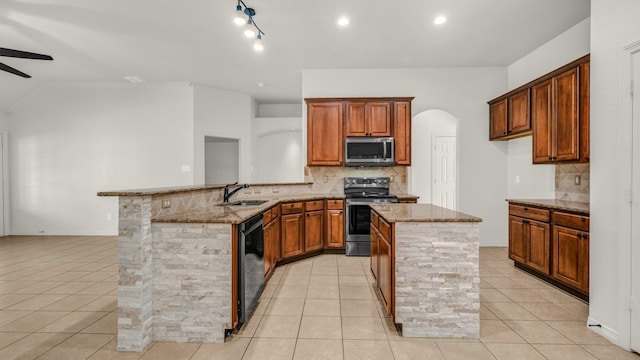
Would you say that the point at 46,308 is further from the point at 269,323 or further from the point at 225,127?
the point at 225,127

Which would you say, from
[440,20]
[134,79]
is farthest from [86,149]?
[440,20]

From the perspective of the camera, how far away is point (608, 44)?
2.08 metres

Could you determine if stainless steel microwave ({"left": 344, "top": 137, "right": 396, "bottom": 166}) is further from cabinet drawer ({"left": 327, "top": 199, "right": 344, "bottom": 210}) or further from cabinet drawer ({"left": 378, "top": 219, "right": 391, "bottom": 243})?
cabinet drawer ({"left": 378, "top": 219, "right": 391, "bottom": 243})

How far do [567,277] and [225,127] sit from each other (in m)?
5.83

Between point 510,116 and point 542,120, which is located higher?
point 510,116

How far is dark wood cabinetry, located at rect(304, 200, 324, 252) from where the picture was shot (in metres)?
4.04

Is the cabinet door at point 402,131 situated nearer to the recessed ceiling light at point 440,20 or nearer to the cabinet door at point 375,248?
the recessed ceiling light at point 440,20

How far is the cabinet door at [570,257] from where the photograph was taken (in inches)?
102

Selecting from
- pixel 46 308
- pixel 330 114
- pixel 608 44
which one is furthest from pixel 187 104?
pixel 608 44

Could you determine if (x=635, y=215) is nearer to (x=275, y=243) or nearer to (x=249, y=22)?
(x=275, y=243)

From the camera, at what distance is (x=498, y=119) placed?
171 inches

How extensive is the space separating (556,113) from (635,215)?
5.41 ft

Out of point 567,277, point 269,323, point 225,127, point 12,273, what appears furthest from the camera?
point 225,127

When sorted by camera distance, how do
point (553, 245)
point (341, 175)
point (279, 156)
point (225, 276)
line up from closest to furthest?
1. point (225, 276)
2. point (553, 245)
3. point (341, 175)
4. point (279, 156)
